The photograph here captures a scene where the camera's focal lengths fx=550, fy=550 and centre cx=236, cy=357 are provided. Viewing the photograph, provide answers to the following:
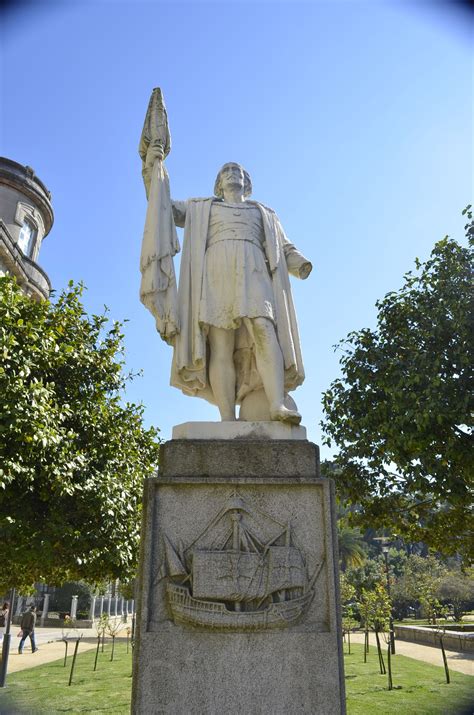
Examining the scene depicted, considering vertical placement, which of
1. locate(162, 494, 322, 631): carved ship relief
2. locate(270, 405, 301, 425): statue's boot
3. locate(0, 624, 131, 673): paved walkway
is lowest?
locate(0, 624, 131, 673): paved walkway

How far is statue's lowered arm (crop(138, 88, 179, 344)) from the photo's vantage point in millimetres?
4879

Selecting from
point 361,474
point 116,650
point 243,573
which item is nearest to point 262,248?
point 243,573

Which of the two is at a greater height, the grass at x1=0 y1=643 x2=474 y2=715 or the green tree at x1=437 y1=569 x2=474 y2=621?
the green tree at x1=437 y1=569 x2=474 y2=621

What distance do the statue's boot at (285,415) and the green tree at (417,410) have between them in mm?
6953

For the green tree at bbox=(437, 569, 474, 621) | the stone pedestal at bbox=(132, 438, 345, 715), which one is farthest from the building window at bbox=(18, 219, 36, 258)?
the green tree at bbox=(437, 569, 474, 621)

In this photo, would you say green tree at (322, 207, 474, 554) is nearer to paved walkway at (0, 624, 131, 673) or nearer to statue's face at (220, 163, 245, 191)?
statue's face at (220, 163, 245, 191)

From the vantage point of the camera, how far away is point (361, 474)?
43.9 ft

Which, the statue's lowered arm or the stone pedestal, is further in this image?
the statue's lowered arm

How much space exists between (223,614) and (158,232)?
10.5 ft

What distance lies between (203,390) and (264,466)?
106cm

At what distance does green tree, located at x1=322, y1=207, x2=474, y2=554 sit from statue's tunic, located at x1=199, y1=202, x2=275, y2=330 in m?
6.86

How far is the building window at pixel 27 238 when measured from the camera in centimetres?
2823

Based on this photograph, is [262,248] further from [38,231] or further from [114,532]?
[38,231]

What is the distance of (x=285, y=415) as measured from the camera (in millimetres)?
4473
